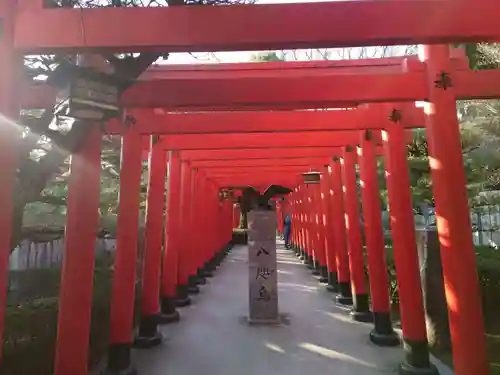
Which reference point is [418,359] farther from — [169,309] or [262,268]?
[169,309]

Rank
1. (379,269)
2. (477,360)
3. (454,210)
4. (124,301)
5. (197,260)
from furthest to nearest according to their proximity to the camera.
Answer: (197,260) < (379,269) < (124,301) < (454,210) < (477,360)

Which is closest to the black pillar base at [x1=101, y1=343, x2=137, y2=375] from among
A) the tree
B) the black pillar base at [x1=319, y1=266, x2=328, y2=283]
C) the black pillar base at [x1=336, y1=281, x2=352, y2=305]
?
the tree

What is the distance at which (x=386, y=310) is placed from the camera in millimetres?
6047

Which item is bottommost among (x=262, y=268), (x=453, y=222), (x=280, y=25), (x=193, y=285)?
(x=193, y=285)

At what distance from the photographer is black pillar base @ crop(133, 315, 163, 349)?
6.01 m

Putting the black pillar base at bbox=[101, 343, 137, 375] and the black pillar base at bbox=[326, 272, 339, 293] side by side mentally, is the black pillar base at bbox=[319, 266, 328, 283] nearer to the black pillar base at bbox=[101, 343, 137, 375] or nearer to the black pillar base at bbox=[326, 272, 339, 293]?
the black pillar base at bbox=[326, 272, 339, 293]

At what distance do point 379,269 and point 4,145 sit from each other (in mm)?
4996

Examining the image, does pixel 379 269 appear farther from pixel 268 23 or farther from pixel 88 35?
pixel 88 35

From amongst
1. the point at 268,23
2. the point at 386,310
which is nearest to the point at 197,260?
the point at 386,310

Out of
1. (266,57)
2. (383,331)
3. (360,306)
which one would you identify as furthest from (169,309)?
(266,57)

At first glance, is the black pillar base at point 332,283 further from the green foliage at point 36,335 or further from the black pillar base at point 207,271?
the green foliage at point 36,335

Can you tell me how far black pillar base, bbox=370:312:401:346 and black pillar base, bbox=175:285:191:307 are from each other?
14.2 feet

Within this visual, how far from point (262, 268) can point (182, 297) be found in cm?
242

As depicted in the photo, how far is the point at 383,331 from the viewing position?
6.07 m
